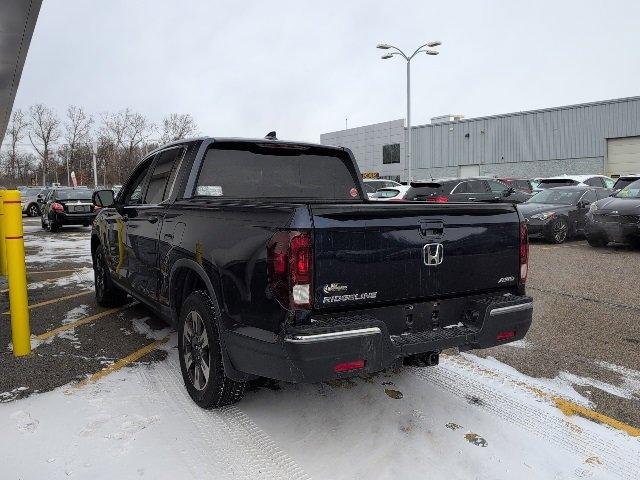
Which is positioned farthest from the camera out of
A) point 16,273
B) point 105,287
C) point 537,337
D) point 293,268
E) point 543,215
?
point 543,215

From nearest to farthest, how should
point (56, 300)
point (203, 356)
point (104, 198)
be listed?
point (203, 356) < point (104, 198) < point (56, 300)

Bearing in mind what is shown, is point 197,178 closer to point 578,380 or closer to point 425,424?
point 425,424

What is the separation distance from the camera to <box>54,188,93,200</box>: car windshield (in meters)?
18.7

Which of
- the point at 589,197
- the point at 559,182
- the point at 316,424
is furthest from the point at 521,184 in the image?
the point at 316,424

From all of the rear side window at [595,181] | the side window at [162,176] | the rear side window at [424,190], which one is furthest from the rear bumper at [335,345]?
the rear side window at [595,181]

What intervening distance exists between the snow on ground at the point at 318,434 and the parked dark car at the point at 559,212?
930cm

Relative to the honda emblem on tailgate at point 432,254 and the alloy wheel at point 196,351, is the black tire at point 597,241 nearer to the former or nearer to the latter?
the honda emblem on tailgate at point 432,254

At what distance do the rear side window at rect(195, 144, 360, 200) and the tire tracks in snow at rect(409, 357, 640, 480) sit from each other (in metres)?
1.79

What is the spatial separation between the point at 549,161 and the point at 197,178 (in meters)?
40.9

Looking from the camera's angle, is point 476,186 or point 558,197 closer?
point 558,197

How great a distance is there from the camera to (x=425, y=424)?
130 inches

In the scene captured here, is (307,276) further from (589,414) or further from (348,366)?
(589,414)

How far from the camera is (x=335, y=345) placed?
102 inches

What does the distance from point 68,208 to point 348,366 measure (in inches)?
724
